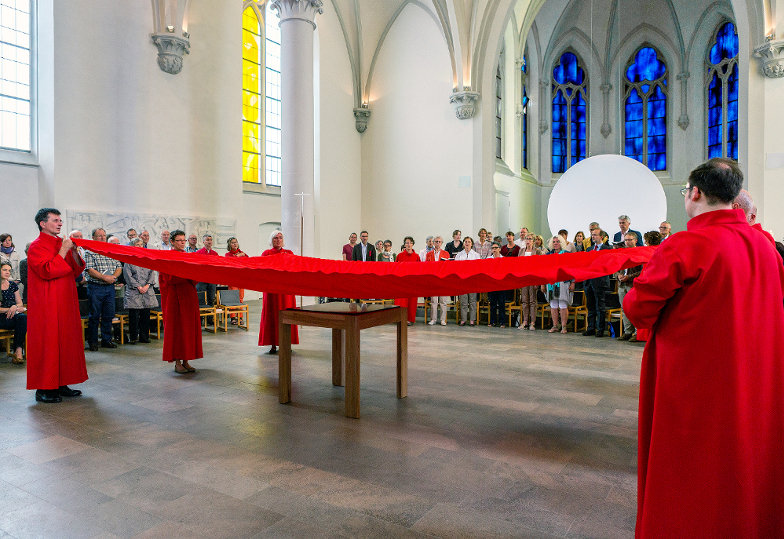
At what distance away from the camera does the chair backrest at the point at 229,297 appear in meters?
9.15

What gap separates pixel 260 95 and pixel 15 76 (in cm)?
568

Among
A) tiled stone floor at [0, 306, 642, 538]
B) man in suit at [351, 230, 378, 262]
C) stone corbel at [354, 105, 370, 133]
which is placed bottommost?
tiled stone floor at [0, 306, 642, 538]

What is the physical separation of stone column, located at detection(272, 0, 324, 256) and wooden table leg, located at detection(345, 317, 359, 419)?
6083mm

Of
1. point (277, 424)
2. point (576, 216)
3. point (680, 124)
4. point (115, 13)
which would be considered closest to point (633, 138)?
point (680, 124)

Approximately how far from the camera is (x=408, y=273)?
357 centimetres

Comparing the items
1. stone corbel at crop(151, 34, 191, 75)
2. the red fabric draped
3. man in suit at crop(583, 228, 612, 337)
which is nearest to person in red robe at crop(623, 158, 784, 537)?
the red fabric draped

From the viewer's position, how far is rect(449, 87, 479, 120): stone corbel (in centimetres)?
1393

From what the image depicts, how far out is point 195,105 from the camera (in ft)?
39.4

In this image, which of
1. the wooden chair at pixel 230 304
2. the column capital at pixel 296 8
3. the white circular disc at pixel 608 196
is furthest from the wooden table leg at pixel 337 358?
the white circular disc at pixel 608 196

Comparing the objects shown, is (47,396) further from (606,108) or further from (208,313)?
(606,108)

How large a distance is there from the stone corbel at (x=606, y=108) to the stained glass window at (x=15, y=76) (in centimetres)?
1830

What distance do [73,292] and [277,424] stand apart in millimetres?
2303

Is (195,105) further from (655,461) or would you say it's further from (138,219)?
(655,461)

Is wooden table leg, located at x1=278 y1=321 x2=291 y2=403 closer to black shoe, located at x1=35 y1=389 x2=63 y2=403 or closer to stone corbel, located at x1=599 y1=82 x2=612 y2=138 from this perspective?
black shoe, located at x1=35 y1=389 x2=63 y2=403
